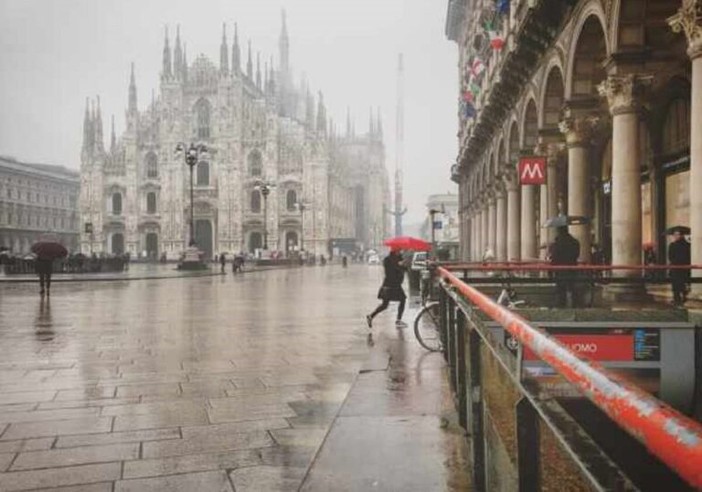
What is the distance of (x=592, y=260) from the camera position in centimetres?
2162

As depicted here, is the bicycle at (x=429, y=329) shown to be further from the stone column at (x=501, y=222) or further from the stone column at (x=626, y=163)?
the stone column at (x=501, y=222)

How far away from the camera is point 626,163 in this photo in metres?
14.2

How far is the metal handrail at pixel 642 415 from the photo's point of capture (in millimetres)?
1083

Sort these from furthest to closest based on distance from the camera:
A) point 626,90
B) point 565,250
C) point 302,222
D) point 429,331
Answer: point 302,222, point 565,250, point 626,90, point 429,331

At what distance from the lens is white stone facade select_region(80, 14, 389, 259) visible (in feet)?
294

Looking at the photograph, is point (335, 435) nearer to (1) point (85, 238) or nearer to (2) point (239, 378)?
(2) point (239, 378)

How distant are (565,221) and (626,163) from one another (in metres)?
2.07

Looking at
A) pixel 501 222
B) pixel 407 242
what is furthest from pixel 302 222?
pixel 407 242

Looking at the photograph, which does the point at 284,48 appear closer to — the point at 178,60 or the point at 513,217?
the point at 178,60

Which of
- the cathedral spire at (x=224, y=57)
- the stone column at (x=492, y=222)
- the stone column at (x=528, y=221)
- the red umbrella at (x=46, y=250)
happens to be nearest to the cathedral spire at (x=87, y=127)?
the cathedral spire at (x=224, y=57)

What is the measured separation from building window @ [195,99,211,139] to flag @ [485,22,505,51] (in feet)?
217

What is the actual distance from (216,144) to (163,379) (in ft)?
277

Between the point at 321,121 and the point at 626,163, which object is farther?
the point at 321,121

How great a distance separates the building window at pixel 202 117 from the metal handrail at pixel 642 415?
93.0m
